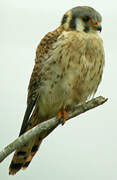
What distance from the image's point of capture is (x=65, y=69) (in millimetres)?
3234

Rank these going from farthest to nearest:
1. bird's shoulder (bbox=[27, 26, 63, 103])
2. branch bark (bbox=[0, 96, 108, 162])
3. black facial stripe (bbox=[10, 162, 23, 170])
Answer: black facial stripe (bbox=[10, 162, 23, 170]) < bird's shoulder (bbox=[27, 26, 63, 103]) < branch bark (bbox=[0, 96, 108, 162])

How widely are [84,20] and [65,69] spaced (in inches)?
19.8

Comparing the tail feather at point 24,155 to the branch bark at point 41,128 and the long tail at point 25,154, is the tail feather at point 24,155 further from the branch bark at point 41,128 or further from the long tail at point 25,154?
the branch bark at point 41,128

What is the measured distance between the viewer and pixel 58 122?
3.15 meters

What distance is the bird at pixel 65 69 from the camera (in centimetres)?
326

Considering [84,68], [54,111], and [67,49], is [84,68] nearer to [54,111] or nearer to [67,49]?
[67,49]

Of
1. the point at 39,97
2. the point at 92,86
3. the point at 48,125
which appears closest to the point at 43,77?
the point at 39,97

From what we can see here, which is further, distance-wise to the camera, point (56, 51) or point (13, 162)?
point (13, 162)

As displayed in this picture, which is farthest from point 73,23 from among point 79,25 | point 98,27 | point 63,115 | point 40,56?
point 63,115

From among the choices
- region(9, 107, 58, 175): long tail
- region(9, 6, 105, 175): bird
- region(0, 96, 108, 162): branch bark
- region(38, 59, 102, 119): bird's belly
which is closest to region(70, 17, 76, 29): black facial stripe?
region(9, 6, 105, 175): bird

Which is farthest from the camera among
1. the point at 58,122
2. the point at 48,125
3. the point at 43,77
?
the point at 43,77

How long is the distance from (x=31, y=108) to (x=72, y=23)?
795 mm

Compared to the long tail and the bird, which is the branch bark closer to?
the bird

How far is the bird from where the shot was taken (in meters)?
3.26
